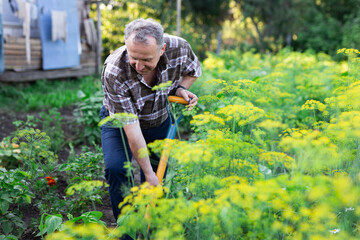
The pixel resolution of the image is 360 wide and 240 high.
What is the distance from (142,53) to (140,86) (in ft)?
1.28

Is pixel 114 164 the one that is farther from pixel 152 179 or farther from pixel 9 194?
pixel 9 194

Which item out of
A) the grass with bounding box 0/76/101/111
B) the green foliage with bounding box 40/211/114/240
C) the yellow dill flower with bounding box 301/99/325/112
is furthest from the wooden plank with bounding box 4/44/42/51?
the yellow dill flower with bounding box 301/99/325/112

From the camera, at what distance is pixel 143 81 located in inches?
94.8

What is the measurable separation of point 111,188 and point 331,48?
16406 millimetres

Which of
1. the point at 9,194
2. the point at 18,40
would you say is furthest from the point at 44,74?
the point at 9,194

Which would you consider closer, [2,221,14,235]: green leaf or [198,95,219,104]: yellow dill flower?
[2,221,14,235]: green leaf

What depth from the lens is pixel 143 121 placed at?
8.80 feet

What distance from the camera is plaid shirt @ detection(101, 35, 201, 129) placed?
90.4 inches

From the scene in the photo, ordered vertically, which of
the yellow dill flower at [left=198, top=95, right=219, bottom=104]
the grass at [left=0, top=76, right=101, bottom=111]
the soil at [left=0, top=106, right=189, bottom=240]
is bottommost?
the grass at [left=0, top=76, right=101, bottom=111]

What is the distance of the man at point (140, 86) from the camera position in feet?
6.93

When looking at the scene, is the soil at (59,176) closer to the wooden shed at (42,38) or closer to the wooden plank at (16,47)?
the wooden shed at (42,38)

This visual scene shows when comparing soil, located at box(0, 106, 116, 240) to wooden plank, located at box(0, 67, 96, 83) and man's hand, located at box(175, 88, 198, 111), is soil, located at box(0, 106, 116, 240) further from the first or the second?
wooden plank, located at box(0, 67, 96, 83)

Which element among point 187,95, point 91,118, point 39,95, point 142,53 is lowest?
point 39,95

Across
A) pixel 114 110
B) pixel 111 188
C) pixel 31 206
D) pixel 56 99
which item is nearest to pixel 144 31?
pixel 114 110
